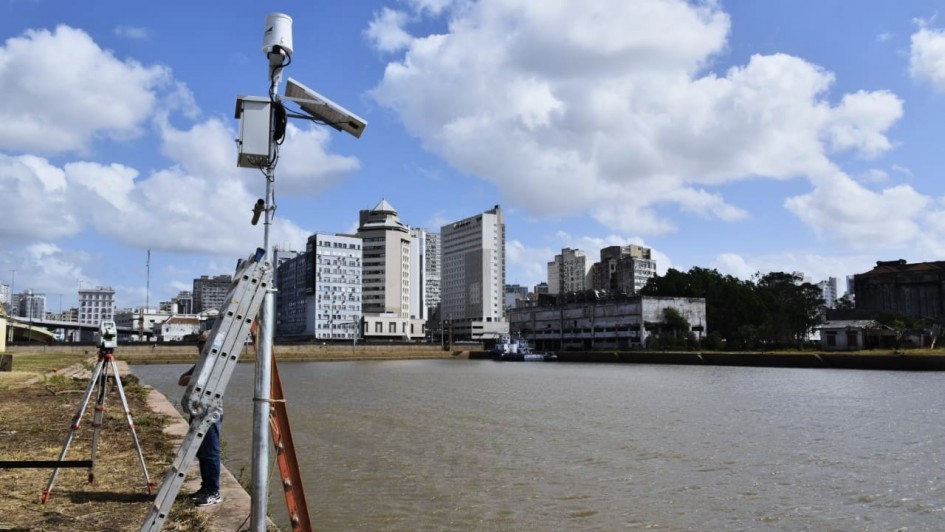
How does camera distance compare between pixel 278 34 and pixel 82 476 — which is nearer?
pixel 278 34

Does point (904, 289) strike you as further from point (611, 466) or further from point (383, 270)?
point (611, 466)

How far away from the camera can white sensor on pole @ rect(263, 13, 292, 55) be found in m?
5.39

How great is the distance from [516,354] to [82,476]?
11133 centimetres

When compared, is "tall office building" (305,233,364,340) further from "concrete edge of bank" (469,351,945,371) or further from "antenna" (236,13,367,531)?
"antenna" (236,13,367,531)

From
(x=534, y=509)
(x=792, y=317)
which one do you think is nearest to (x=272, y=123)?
(x=534, y=509)

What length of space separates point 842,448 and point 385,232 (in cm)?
16363

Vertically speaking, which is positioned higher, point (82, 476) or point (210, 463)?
point (210, 463)

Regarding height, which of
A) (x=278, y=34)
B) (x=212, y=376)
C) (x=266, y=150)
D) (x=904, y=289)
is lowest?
(x=212, y=376)

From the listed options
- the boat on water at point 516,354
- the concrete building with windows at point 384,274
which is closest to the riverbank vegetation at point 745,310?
the boat on water at point 516,354

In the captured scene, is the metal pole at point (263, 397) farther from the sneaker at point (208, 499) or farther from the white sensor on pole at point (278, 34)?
the sneaker at point (208, 499)

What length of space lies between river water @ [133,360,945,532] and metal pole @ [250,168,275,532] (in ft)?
13.3

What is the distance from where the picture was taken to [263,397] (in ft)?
16.7

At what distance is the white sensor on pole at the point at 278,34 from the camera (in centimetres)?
539

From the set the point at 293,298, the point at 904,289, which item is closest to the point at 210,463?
the point at 904,289
